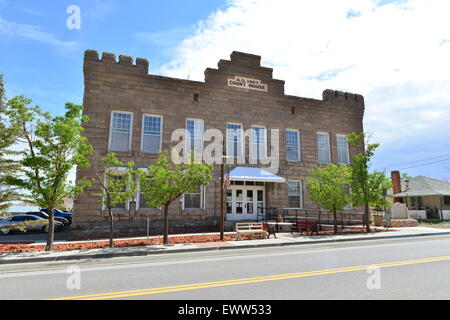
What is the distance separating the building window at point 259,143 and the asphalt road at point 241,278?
11.4 metres

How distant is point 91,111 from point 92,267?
1134 centimetres

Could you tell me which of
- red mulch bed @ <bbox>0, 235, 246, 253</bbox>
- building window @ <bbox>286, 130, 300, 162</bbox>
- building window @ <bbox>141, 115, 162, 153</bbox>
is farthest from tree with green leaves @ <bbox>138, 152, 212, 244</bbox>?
building window @ <bbox>286, 130, 300, 162</bbox>

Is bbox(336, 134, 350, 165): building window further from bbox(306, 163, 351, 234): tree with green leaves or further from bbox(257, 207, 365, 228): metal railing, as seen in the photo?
bbox(306, 163, 351, 234): tree with green leaves

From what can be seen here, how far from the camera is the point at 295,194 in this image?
21359mm

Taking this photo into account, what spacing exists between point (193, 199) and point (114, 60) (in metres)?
10.3

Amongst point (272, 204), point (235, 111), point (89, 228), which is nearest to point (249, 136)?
point (235, 111)

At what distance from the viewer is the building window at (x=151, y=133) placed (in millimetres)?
18281

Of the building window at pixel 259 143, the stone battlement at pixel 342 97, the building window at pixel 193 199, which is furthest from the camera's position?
the stone battlement at pixel 342 97

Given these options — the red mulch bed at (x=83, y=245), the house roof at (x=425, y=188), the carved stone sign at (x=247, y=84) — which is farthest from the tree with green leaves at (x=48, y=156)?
the house roof at (x=425, y=188)

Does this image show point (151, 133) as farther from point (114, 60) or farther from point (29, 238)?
point (29, 238)

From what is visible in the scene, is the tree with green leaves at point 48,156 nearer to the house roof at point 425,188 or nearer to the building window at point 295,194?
the building window at point 295,194

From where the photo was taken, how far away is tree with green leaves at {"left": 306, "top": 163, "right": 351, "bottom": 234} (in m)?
17.0

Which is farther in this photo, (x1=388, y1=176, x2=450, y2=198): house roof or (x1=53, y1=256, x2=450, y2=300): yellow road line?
(x1=388, y1=176, x2=450, y2=198): house roof

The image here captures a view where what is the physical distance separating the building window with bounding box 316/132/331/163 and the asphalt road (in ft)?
43.9
